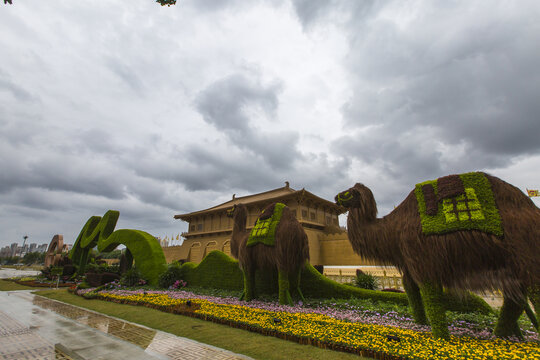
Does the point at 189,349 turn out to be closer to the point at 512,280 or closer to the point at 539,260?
the point at 512,280

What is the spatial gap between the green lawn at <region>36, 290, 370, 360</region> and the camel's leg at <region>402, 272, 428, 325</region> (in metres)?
2.56

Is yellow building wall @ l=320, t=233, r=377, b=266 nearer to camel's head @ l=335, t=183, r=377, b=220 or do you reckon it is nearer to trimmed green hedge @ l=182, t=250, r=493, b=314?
trimmed green hedge @ l=182, t=250, r=493, b=314

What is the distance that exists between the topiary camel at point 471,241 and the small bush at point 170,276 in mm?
11928

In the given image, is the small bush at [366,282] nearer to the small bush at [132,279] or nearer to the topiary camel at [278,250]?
the topiary camel at [278,250]

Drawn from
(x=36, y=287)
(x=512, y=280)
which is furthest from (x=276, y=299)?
(x=36, y=287)

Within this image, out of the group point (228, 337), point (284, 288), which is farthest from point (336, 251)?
point (228, 337)

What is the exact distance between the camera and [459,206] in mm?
4766

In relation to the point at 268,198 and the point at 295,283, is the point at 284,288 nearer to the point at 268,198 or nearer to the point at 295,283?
the point at 295,283

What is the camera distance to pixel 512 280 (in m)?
4.21

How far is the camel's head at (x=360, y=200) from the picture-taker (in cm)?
625

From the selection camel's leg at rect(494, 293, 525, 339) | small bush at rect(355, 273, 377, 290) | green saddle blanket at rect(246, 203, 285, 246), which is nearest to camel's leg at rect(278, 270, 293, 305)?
green saddle blanket at rect(246, 203, 285, 246)

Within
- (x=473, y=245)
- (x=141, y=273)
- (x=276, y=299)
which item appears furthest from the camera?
(x=141, y=273)

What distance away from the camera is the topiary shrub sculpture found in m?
14.6

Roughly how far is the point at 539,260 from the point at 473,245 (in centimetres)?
81
